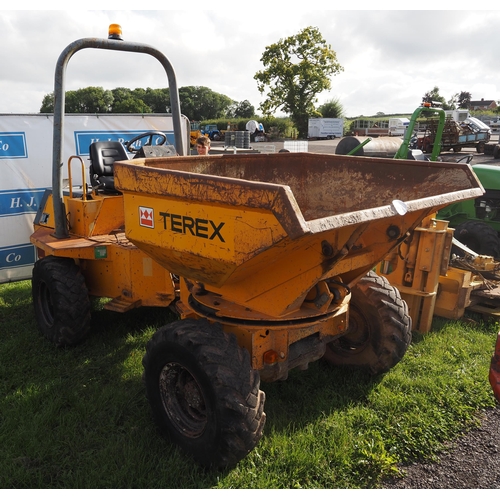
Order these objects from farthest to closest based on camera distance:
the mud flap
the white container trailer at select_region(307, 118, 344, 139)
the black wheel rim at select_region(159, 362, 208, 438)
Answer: the white container trailer at select_region(307, 118, 344, 139) → the black wheel rim at select_region(159, 362, 208, 438) → the mud flap

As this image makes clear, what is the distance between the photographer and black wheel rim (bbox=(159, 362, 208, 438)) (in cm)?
302

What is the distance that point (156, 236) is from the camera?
2857 mm

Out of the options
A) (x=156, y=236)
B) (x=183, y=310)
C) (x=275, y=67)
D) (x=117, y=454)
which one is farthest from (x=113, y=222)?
(x=275, y=67)

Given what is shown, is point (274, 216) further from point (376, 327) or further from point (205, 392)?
point (376, 327)

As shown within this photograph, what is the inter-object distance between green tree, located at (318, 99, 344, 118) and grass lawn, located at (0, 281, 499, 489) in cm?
4219

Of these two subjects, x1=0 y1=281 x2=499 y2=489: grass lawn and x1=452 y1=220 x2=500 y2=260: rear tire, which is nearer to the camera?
x1=0 y1=281 x2=499 y2=489: grass lawn

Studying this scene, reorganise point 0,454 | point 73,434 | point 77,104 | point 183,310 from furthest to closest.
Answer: point 77,104
point 183,310
point 73,434
point 0,454

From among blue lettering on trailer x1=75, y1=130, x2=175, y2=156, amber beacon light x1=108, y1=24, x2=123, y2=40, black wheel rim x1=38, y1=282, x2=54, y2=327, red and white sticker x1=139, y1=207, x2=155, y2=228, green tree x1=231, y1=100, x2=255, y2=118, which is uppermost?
green tree x1=231, y1=100, x2=255, y2=118

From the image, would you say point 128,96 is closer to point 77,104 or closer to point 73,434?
point 77,104

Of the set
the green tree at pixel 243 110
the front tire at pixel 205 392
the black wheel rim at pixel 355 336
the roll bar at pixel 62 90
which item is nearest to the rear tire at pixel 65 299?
the roll bar at pixel 62 90

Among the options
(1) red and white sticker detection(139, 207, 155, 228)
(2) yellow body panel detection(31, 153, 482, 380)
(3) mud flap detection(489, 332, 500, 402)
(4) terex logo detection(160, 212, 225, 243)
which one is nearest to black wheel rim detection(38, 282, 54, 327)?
(2) yellow body panel detection(31, 153, 482, 380)

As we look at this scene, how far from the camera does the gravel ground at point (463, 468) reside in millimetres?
2885

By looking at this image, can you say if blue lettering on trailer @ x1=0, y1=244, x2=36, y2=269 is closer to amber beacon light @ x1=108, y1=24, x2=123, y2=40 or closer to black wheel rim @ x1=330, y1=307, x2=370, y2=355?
amber beacon light @ x1=108, y1=24, x2=123, y2=40
